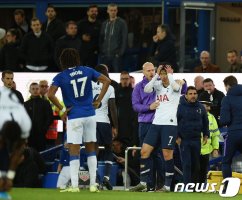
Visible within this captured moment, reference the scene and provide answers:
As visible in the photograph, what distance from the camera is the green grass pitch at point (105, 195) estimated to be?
17.8 metres

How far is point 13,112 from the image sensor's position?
15.1m

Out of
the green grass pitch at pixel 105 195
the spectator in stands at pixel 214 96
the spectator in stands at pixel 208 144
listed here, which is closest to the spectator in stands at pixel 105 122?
the spectator in stands at pixel 208 144

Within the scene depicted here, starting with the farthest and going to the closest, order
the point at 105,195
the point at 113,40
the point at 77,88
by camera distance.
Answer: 1. the point at 113,40
2. the point at 77,88
3. the point at 105,195

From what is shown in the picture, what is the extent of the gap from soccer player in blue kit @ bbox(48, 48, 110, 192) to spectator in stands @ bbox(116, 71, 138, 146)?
4.87 metres

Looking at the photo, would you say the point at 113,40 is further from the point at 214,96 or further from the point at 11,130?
the point at 11,130

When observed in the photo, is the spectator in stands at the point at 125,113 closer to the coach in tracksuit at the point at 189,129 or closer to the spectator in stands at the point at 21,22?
the coach in tracksuit at the point at 189,129

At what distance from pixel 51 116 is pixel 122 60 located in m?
2.91

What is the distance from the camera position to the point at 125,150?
23.2 metres

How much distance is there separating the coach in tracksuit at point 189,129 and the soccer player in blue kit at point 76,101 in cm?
262

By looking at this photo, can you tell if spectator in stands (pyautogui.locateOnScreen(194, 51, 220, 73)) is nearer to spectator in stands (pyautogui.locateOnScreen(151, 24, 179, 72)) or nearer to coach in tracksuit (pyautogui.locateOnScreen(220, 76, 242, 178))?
spectator in stands (pyautogui.locateOnScreen(151, 24, 179, 72))

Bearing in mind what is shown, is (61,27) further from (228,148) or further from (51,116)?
(228,148)

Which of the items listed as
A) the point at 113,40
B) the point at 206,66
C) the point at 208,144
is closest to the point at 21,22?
the point at 113,40

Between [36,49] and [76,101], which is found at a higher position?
[36,49]

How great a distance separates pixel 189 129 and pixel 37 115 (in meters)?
3.87
